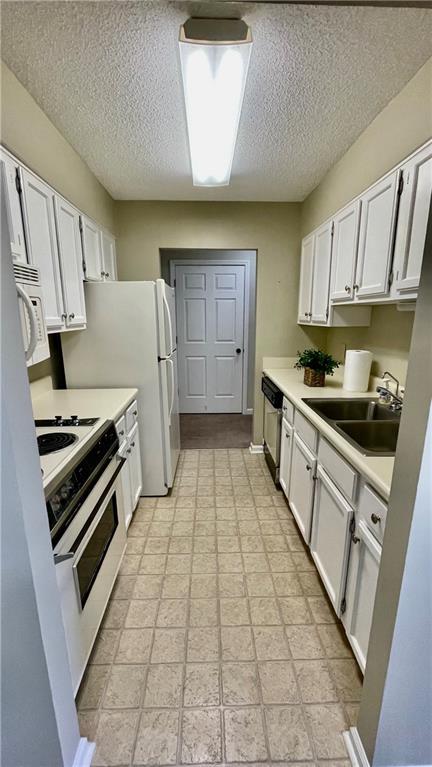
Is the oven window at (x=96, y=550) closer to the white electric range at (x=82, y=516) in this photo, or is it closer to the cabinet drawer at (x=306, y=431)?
the white electric range at (x=82, y=516)

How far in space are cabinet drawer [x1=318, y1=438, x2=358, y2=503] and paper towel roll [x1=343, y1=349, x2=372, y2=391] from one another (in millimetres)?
771

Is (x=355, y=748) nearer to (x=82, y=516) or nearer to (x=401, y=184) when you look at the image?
(x=82, y=516)

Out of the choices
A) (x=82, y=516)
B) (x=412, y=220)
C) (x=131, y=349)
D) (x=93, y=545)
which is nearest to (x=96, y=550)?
(x=93, y=545)

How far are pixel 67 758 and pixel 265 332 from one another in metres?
3.06

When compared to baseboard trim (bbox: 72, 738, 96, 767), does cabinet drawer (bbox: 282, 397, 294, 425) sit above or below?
above

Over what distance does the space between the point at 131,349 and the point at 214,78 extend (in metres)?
1.61

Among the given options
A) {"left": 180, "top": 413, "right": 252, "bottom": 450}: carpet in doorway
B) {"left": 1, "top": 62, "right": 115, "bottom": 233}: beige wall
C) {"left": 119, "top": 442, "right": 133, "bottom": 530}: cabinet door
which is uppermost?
{"left": 1, "top": 62, "right": 115, "bottom": 233}: beige wall

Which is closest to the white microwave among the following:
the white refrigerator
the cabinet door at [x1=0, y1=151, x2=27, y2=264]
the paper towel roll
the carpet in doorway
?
the cabinet door at [x1=0, y1=151, x2=27, y2=264]

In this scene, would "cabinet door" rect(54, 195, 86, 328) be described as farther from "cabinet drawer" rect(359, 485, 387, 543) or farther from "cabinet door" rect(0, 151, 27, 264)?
"cabinet drawer" rect(359, 485, 387, 543)

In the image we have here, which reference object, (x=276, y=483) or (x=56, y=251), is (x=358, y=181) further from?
(x=276, y=483)

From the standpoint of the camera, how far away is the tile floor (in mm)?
1172

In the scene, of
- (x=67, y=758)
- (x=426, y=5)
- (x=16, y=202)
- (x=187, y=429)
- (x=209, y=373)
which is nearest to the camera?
(x=426, y=5)

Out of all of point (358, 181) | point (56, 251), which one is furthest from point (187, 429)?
point (358, 181)

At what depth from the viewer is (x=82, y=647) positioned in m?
1.28
